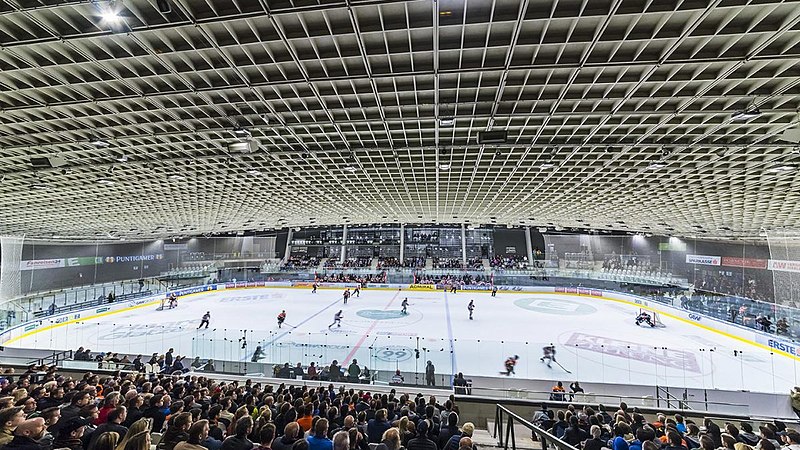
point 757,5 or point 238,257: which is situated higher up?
point 757,5

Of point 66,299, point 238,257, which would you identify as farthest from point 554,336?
point 238,257

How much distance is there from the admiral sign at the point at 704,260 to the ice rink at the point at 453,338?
844 cm

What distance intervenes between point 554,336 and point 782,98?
1372 cm

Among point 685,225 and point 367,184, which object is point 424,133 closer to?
point 367,184

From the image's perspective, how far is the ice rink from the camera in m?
12.1

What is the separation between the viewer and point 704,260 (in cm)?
2955

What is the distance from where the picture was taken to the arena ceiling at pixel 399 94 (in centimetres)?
503

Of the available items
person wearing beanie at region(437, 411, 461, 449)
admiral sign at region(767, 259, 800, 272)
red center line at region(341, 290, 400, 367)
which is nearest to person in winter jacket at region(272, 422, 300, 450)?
person wearing beanie at region(437, 411, 461, 449)

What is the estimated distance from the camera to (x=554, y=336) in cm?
1800

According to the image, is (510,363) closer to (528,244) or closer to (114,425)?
(114,425)

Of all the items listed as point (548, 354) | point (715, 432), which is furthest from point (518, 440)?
point (548, 354)

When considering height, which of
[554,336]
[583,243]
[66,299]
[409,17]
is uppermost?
[409,17]

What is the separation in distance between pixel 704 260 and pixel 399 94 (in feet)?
112

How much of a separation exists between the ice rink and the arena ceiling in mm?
6632
